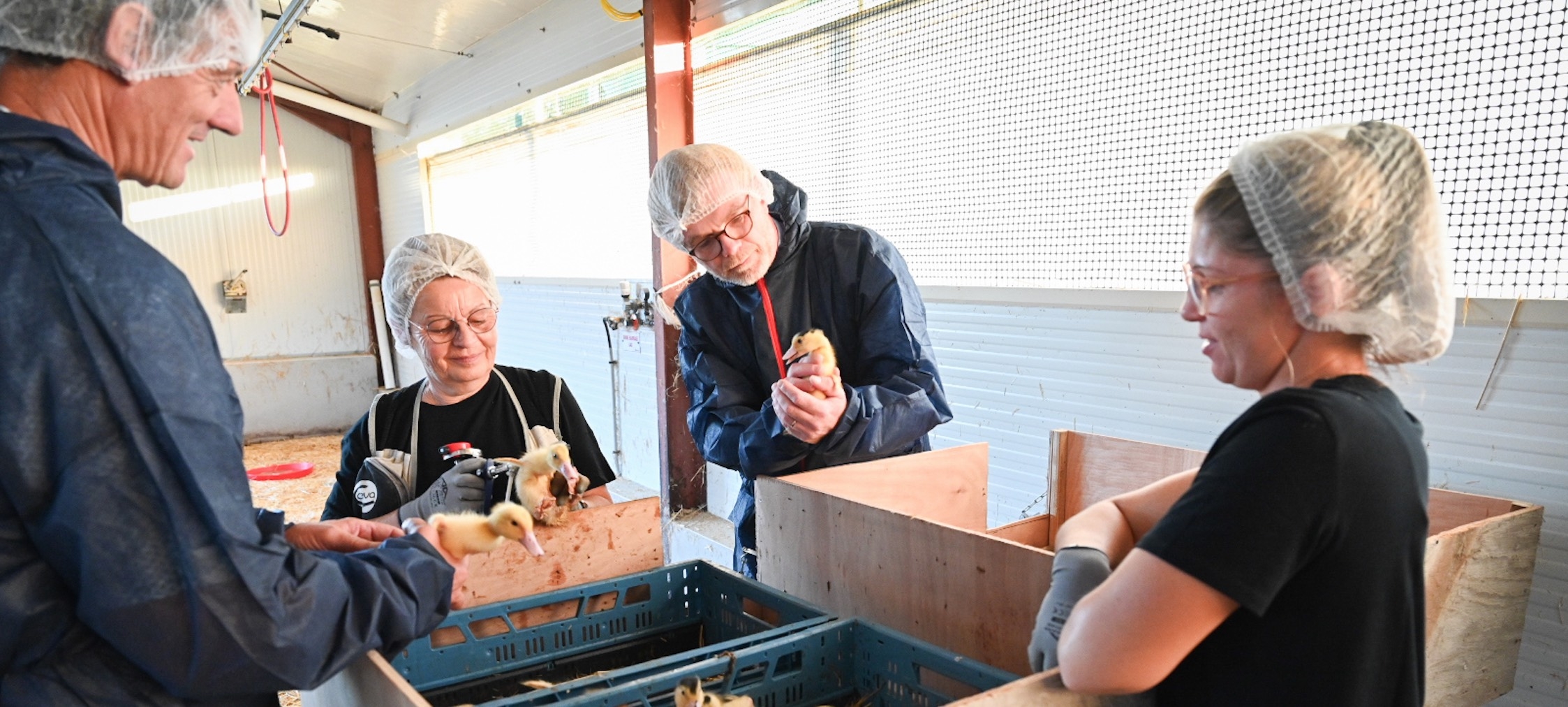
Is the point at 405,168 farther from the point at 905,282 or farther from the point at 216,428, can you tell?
the point at 216,428

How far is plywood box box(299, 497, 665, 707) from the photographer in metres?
1.81

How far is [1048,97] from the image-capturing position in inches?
126

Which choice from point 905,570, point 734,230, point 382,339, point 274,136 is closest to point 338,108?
point 274,136

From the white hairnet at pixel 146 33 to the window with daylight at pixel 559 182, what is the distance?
165 inches

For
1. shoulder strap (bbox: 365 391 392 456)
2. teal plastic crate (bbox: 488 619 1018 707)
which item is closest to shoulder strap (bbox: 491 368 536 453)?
shoulder strap (bbox: 365 391 392 456)

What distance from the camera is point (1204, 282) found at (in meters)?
1.15

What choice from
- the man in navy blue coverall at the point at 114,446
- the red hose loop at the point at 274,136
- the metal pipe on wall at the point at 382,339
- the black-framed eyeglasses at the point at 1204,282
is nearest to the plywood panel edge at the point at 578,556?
the man in navy blue coverall at the point at 114,446

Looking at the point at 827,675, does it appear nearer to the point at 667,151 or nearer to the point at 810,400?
the point at 810,400

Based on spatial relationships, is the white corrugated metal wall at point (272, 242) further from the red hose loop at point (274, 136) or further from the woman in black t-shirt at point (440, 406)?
the woman in black t-shirt at point (440, 406)

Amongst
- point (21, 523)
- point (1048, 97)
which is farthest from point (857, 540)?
point (1048, 97)

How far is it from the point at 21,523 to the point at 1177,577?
125 centimetres

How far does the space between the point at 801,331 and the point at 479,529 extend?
4.11 ft

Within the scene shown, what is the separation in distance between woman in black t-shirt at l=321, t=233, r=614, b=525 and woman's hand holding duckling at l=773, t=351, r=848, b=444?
0.60m

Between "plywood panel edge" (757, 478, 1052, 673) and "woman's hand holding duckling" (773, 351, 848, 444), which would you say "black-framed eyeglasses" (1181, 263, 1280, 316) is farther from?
"woman's hand holding duckling" (773, 351, 848, 444)
